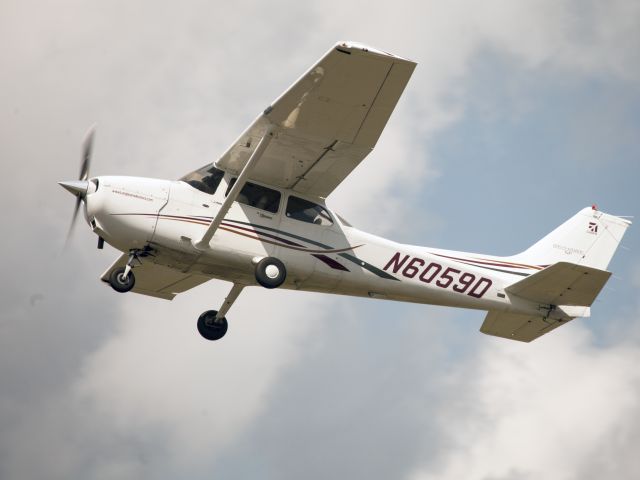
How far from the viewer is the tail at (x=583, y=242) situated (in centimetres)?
1816

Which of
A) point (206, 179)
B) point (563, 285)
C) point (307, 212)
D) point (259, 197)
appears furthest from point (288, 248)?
point (563, 285)

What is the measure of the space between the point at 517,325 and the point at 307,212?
404 centimetres

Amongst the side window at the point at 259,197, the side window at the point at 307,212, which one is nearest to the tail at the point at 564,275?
the side window at the point at 307,212

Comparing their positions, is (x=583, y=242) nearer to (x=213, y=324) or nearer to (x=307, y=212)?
(x=307, y=212)

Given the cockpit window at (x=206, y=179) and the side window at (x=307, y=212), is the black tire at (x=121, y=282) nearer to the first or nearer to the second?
the cockpit window at (x=206, y=179)

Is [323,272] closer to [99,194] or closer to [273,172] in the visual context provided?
[273,172]

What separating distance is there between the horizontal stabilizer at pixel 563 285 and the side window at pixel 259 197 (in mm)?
4028

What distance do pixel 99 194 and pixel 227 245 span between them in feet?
6.47

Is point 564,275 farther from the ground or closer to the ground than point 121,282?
farther from the ground

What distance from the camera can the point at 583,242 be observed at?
18.3 meters

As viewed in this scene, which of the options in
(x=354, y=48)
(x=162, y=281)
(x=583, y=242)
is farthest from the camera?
(x=162, y=281)

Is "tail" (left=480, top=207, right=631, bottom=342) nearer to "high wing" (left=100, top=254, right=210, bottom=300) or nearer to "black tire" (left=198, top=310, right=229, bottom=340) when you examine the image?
"black tire" (left=198, top=310, right=229, bottom=340)

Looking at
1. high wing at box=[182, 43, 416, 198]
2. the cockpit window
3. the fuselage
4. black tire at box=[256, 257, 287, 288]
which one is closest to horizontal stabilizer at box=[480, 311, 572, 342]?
the fuselage

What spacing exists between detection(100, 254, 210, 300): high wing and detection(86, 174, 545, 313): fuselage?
238cm
